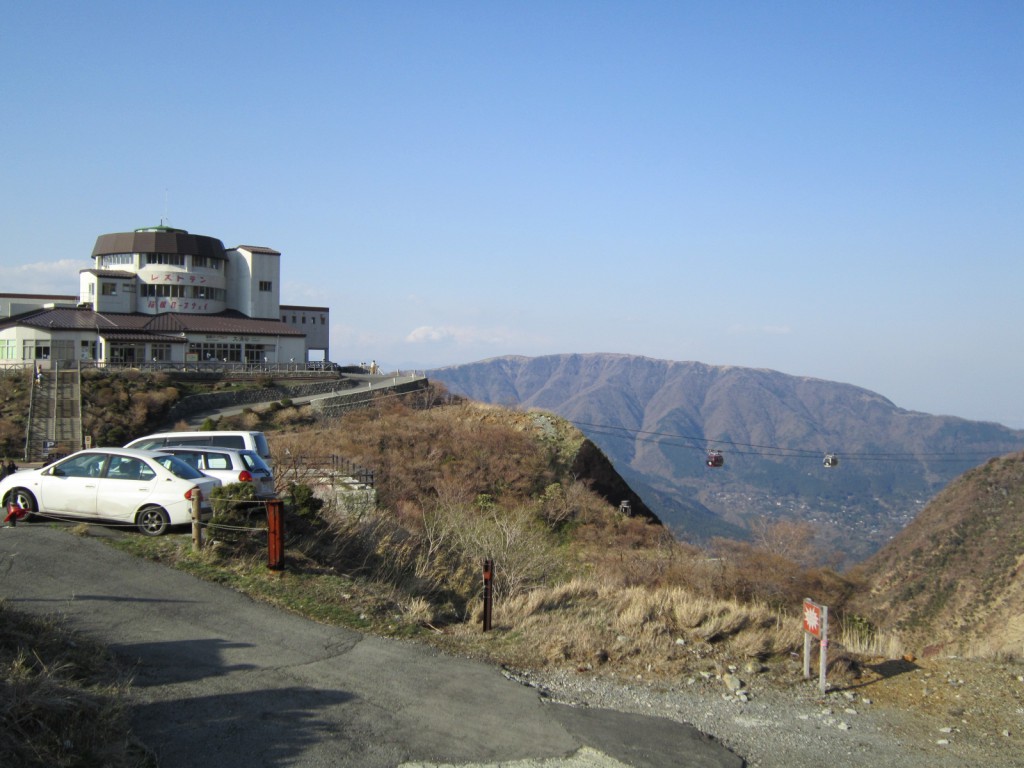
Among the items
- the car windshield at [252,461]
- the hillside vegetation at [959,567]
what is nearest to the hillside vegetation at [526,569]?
the car windshield at [252,461]

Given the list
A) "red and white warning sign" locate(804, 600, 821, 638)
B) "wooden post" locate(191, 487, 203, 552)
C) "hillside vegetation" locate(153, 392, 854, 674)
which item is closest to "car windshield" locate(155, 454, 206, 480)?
"wooden post" locate(191, 487, 203, 552)

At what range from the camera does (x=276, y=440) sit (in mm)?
29750

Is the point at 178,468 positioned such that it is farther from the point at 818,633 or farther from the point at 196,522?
the point at 818,633

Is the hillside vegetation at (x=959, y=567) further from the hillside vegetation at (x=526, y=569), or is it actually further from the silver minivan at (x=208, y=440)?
the silver minivan at (x=208, y=440)

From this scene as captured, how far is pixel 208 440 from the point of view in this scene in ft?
61.9

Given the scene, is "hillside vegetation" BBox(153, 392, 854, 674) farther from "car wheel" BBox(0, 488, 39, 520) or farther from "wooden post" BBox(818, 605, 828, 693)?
"car wheel" BBox(0, 488, 39, 520)

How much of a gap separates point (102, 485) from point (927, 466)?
213997 millimetres

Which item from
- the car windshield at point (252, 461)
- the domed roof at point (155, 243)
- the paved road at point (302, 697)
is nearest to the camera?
the paved road at point (302, 697)

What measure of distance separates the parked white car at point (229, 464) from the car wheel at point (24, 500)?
2.40 meters

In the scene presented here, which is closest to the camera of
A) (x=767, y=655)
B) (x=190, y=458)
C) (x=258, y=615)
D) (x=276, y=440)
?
(x=258, y=615)

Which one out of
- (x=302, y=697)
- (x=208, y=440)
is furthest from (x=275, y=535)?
(x=208, y=440)

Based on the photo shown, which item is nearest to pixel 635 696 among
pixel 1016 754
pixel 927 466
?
pixel 1016 754

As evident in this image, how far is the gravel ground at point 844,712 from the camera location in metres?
7.38

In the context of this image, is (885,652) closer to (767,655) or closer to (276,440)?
(767,655)
